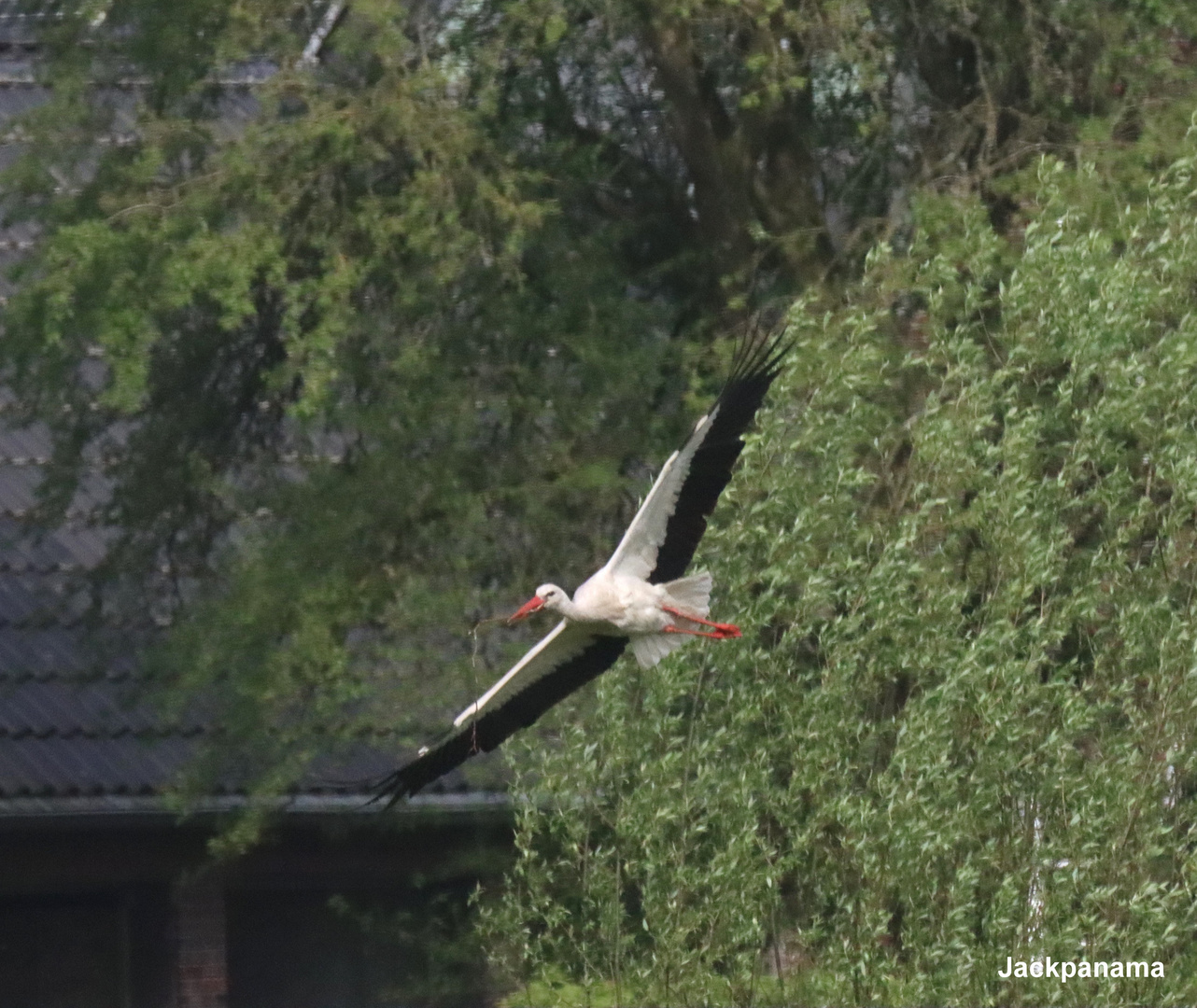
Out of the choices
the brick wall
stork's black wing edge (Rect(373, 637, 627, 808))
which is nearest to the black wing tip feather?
stork's black wing edge (Rect(373, 637, 627, 808))

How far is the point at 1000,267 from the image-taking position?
8594mm

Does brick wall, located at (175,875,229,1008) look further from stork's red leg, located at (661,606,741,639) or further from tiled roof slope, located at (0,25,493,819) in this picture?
stork's red leg, located at (661,606,741,639)

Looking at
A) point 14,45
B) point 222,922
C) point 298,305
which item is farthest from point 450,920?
point 14,45

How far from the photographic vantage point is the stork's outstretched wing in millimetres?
7246

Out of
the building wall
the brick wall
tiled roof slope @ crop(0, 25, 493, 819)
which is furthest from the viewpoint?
the brick wall

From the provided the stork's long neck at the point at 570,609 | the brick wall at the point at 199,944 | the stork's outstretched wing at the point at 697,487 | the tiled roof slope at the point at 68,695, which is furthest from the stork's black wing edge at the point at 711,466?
the brick wall at the point at 199,944

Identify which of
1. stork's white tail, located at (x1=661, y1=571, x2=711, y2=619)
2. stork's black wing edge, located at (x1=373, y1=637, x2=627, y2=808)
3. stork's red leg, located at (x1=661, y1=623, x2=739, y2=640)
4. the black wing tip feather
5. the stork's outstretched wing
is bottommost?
stork's black wing edge, located at (x1=373, y1=637, x2=627, y2=808)

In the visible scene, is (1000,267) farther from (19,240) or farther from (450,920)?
(19,240)

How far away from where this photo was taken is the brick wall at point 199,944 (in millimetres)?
10062

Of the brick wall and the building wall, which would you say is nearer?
the building wall

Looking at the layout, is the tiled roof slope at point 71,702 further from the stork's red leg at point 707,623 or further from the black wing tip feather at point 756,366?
Answer: the black wing tip feather at point 756,366

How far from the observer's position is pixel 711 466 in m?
7.44

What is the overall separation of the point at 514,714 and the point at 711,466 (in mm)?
1099

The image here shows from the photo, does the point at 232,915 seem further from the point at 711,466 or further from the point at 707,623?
the point at 711,466
